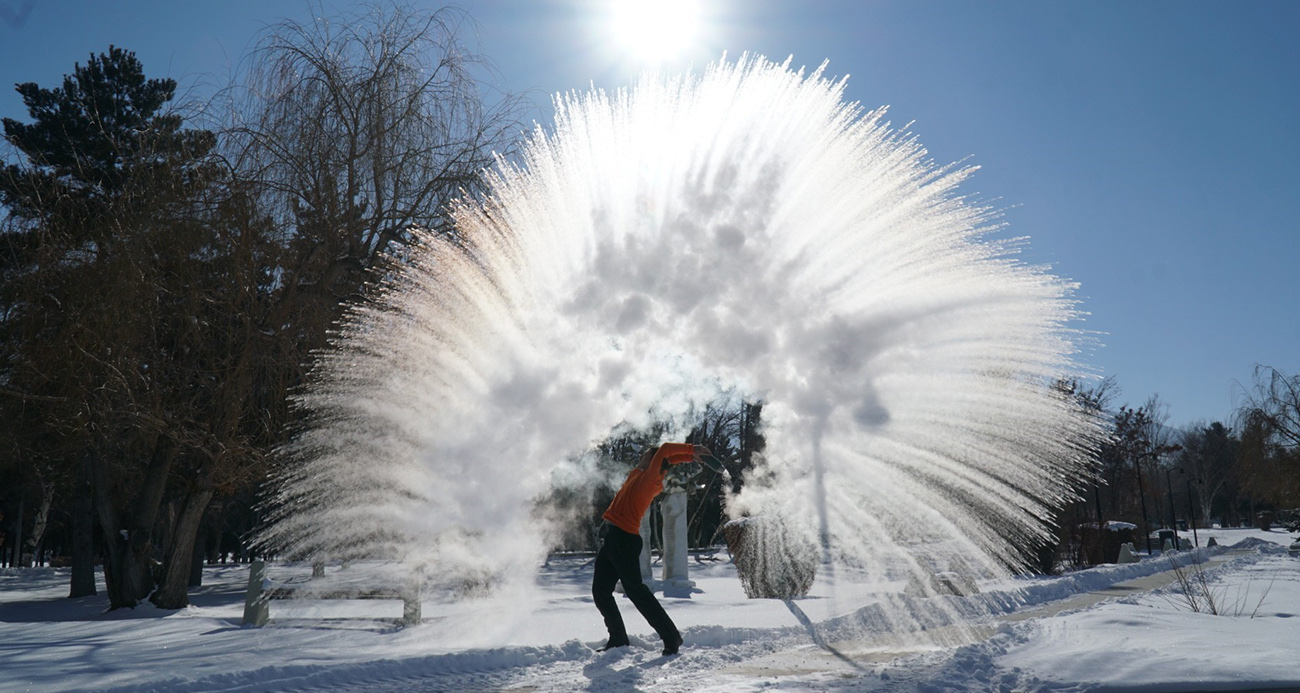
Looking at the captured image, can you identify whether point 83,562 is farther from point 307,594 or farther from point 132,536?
point 132,536

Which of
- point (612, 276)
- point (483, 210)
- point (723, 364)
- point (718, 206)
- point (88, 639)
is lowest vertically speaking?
point (88, 639)

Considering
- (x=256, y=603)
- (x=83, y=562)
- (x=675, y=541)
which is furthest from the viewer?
(x=83, y=562)

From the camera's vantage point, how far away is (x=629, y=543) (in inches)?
288

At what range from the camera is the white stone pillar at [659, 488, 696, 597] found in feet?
60.0

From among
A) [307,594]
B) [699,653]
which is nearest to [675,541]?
[307,594]

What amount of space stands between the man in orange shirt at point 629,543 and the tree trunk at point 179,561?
9.97m

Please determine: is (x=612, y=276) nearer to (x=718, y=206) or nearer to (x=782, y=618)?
(x=718, y=206)

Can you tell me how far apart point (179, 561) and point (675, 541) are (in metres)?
9.76

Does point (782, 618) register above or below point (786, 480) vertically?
below

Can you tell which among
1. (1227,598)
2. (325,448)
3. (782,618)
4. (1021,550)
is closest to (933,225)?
(782,618)

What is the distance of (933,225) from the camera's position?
9164 millimetres

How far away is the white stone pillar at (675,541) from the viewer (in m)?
A: 18.3

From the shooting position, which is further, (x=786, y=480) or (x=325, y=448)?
(x=786, y=480)

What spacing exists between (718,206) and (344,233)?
6.45m
